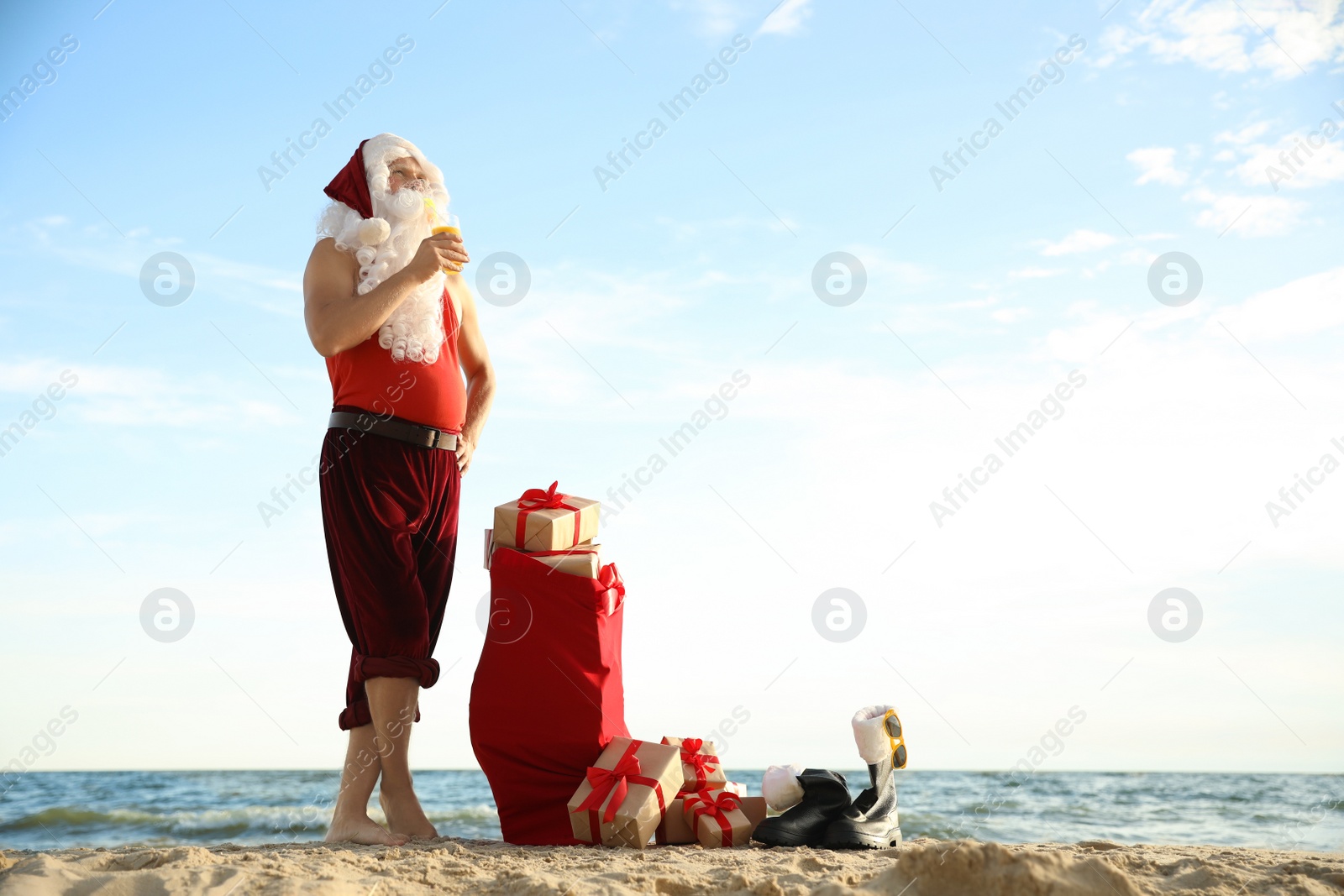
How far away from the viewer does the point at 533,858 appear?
2.69m

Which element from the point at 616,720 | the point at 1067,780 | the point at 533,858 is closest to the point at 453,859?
the point at 533,858

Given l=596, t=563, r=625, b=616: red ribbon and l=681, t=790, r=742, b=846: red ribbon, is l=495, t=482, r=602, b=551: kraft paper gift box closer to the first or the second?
l=596, t=563, r=625, b=616: red ribbon

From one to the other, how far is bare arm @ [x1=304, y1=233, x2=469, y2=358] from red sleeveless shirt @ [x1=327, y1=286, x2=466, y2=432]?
0.08 meters

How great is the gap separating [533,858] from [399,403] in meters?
1.64

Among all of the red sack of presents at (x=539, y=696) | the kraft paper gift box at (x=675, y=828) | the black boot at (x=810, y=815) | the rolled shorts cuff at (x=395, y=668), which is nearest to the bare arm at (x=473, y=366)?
the red sack of presents at (x=539, y=696)

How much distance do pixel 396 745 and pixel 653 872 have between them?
3.99 ft

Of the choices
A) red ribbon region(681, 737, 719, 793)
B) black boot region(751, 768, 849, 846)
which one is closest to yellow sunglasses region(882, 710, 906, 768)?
black boot region(751, 768, 849, 846)

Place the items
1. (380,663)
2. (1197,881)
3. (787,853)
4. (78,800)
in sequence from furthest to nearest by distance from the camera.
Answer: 1. (78,800)
2. (380,663)
3. (787,853)
4. (1197,881)

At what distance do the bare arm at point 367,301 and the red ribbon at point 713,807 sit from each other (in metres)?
2.03

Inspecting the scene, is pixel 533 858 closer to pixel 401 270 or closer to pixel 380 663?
pixel 380 663

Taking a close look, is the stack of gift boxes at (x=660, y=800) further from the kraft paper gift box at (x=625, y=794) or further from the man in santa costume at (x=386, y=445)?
the man in santa costume at (x=386, y=445)

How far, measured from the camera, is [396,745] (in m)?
3.16

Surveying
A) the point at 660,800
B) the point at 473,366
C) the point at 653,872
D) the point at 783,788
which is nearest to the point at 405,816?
the point at 660,800

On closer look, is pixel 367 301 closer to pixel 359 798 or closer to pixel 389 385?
pixel 389 385
